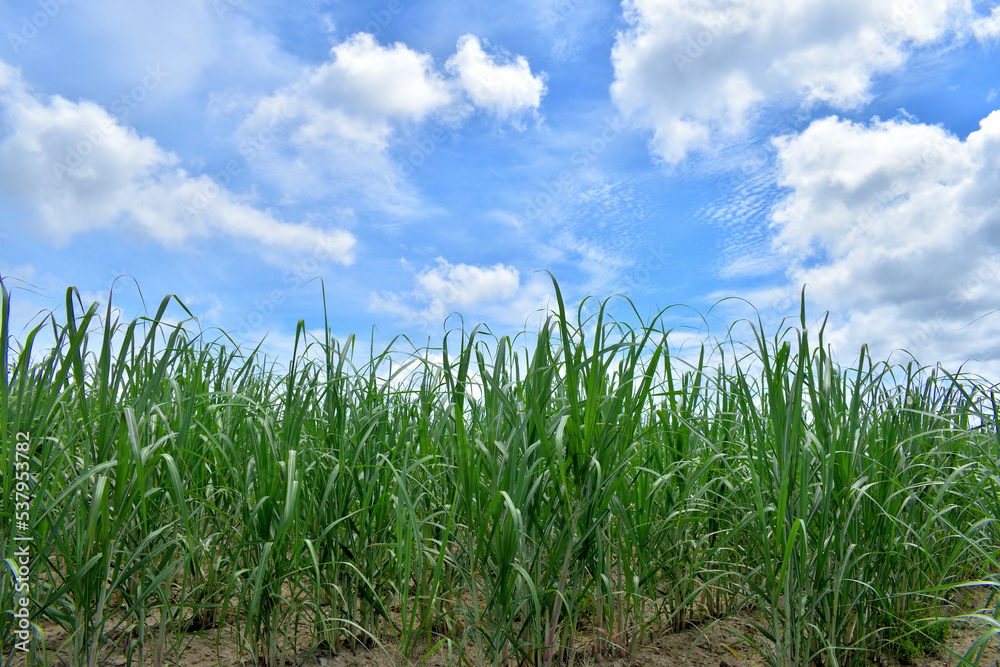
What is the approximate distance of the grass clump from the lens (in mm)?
1892

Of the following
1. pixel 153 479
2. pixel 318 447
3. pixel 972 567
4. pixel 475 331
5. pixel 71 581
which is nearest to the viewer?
pixel 71 581

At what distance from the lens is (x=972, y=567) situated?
287 centimetres

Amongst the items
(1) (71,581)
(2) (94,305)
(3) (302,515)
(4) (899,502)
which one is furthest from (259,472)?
(4) (899,502)

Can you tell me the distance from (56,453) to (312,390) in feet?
2.78

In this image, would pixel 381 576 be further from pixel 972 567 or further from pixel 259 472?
pixel 972 567
